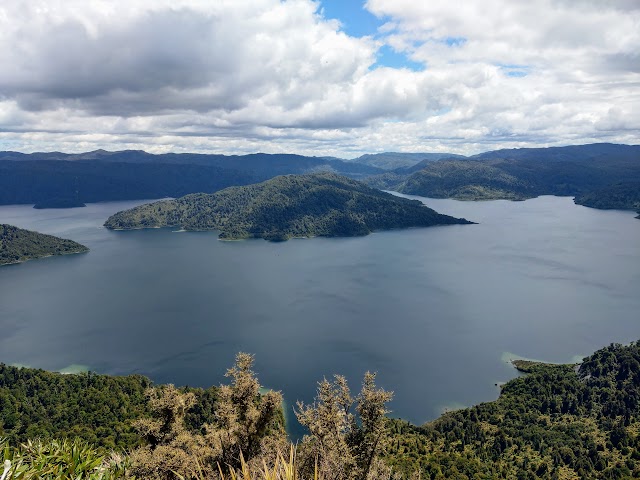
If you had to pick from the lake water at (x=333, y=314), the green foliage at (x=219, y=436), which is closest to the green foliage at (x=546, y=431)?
the lake water at (x=333, y=314)

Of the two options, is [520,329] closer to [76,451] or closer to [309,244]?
[76,451]

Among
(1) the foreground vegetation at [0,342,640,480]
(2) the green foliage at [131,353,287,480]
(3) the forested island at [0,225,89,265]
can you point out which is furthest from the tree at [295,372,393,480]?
(3) the forested island at [0,225,89,265]

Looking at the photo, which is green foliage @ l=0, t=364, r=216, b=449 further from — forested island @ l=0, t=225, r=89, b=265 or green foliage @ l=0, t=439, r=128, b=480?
forested island @ l=0, t=225, r=89, b=265

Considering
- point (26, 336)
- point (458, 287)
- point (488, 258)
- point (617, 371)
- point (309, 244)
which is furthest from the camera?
point (309, 244)

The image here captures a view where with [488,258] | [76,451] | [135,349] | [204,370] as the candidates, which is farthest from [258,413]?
[488,258]

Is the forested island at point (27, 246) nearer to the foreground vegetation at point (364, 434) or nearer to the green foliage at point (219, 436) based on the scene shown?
the foreground vegetation at point (364, 434)

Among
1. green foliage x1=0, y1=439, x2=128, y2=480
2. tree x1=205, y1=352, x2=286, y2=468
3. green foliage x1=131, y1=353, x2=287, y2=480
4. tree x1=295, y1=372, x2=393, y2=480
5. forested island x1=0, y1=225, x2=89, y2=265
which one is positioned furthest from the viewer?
forested island x1=0, y1=225, x2=89, y2=265

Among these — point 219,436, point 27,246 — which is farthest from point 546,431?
point 27,246
